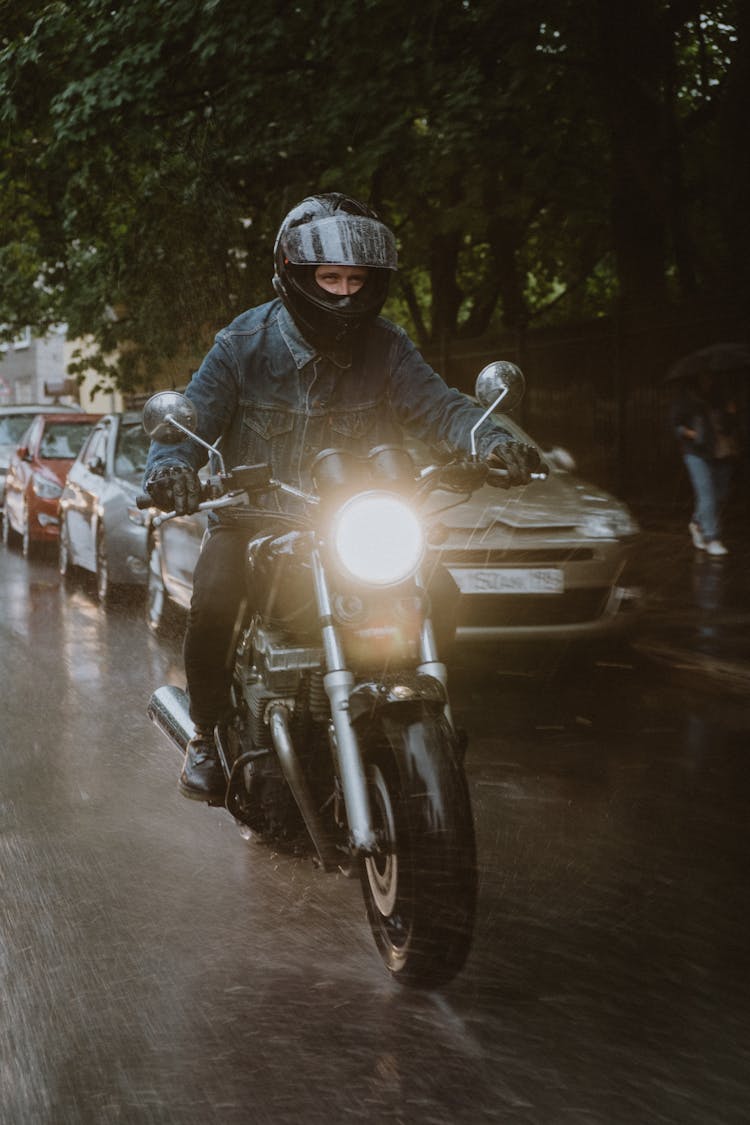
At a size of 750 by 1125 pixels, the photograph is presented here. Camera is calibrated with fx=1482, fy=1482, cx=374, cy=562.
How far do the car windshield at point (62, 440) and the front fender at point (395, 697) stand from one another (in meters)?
13.8

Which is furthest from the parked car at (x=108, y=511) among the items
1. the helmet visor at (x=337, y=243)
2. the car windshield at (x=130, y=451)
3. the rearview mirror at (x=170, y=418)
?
the rearview mirror at (x=170, y=418)

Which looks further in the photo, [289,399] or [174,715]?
[174,715]

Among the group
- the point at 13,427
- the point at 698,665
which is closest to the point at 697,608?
the point at 698,665

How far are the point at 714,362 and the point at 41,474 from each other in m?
7.51

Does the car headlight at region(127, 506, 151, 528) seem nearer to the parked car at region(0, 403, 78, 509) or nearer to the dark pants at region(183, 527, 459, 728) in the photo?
the dark pants at region(183, 527, 459, 728)

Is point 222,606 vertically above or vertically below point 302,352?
below

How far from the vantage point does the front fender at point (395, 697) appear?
3.57 m

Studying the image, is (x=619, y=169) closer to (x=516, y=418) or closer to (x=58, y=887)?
(x=516, y=418)

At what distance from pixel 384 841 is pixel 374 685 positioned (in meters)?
0.38

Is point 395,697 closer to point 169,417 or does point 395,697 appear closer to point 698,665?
point 169,417

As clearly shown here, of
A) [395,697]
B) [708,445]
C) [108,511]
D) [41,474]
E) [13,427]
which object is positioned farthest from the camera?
[13,427]

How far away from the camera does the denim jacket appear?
171 inches

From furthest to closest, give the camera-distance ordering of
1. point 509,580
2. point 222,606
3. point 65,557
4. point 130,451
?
point 65,557, point 130,451, point 509,580, point 222,606

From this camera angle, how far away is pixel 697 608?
10219mm
